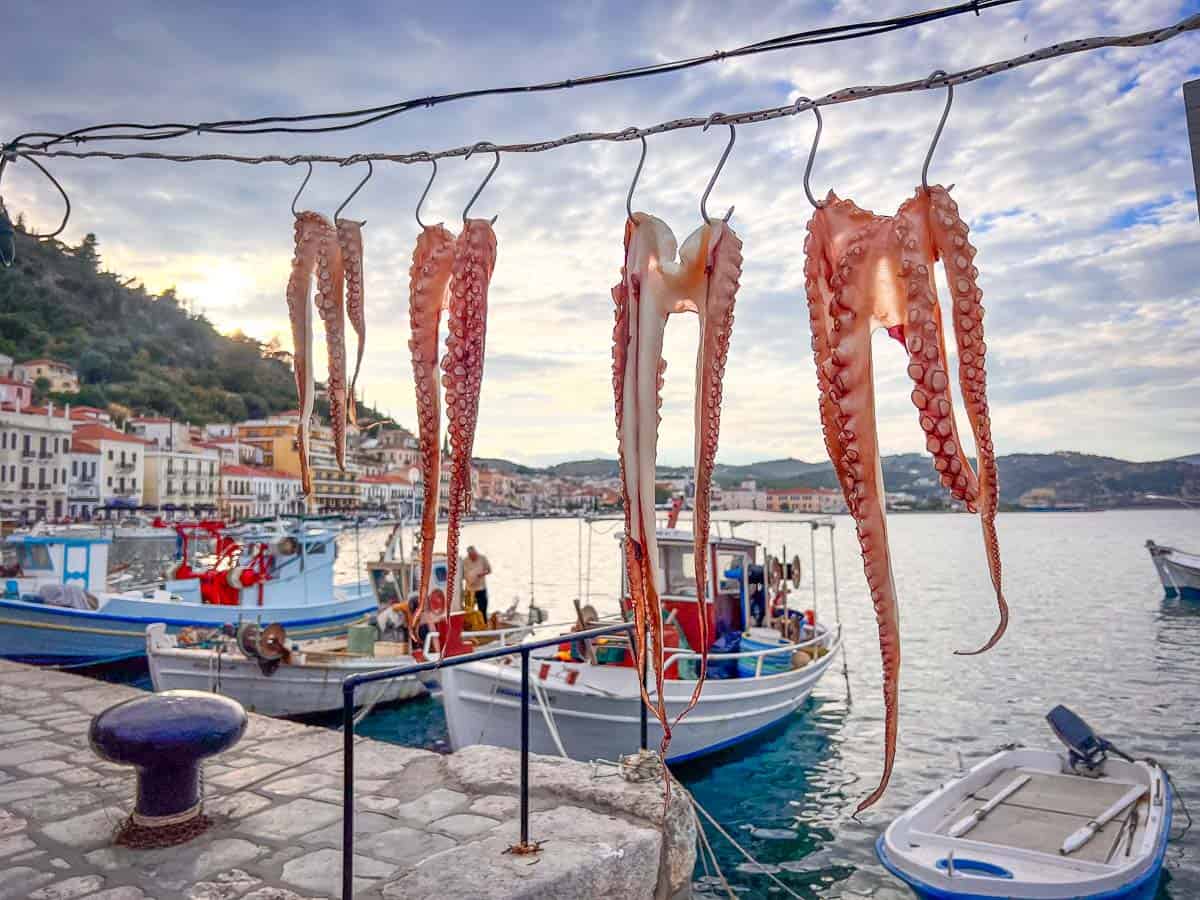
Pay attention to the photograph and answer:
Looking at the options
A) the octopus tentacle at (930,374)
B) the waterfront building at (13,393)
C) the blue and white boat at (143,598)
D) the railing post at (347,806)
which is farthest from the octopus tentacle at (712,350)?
the waterfront building at (13,393)

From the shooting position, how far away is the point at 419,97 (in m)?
3.35

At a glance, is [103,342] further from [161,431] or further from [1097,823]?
[1097,823]

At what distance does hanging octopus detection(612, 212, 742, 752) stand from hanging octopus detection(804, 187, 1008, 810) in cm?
26

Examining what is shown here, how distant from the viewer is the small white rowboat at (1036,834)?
7504 mm

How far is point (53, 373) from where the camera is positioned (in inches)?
3457

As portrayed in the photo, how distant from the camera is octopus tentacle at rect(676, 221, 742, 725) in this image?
241cm

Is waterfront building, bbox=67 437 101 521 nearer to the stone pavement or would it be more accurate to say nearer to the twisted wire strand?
the stone pavement

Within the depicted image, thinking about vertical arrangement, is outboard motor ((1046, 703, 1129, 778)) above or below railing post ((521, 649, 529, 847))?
below

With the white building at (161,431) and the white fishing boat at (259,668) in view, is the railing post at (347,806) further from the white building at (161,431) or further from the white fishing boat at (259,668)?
the white building at (161,431)

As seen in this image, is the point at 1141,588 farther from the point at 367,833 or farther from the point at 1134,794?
the point at 367,833

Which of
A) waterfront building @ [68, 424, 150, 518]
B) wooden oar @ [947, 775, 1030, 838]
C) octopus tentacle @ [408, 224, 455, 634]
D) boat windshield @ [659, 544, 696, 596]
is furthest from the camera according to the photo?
waterfront building @ [68, 424, 150, 518]

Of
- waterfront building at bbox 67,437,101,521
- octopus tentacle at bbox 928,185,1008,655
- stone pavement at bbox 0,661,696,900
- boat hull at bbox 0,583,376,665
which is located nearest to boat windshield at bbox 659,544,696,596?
stone pavement at bbox 0,661,696,900

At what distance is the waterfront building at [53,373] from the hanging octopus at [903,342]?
97901 mm

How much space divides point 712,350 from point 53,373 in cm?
10319
